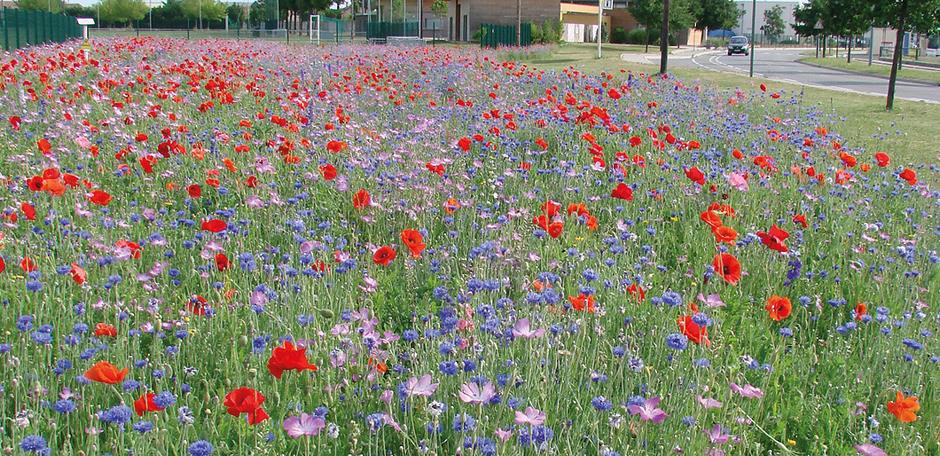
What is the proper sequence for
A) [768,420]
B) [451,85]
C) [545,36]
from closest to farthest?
[768,420], [451,85], [545,36]

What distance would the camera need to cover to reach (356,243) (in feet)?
14.5

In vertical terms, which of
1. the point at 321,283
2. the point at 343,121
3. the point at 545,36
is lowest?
the point at 321,283

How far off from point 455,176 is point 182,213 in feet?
6.13

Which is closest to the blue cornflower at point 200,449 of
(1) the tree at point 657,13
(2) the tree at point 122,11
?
(1) the tree at point 657,13

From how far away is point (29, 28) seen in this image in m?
25.4

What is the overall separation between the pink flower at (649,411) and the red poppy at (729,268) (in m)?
0.91

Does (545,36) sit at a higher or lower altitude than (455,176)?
higher

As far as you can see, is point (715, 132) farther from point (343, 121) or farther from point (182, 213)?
point (182, 213)

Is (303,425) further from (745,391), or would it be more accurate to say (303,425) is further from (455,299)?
(455,299)

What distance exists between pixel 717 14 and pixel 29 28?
6930 cm

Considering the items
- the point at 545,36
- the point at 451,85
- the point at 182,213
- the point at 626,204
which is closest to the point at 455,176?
the point at 626,204

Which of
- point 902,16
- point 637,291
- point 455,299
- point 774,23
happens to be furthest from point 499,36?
point 774,23

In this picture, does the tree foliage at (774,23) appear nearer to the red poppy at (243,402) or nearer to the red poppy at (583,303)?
the red poppy at (583,303)

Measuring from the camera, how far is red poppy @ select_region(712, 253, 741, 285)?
2.98 metres
